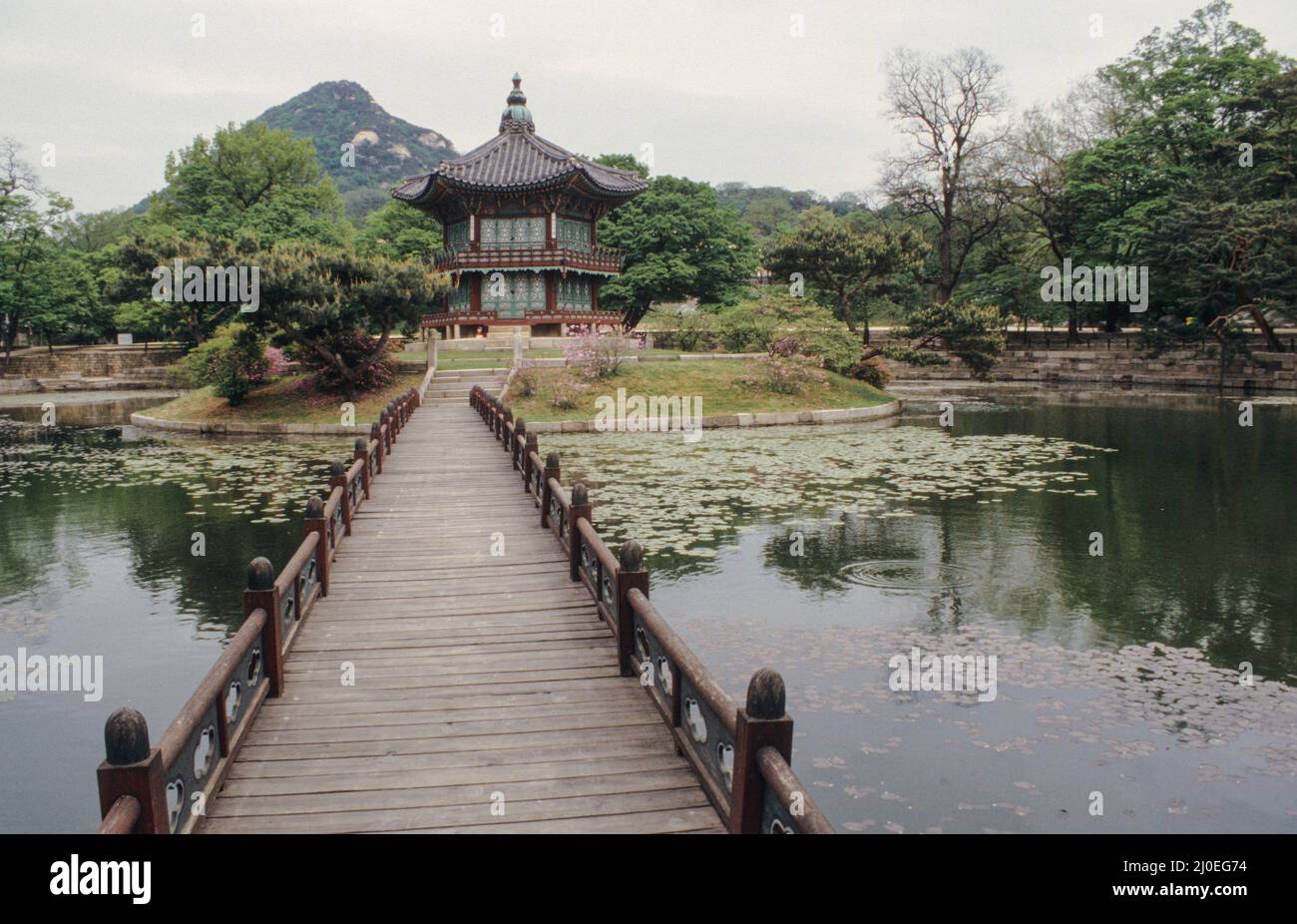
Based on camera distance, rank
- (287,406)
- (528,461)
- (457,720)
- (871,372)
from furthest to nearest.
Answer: (871,372)
(287,406)
(528,461)
(457,720)

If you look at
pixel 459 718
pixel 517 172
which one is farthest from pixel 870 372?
pixel 459 718

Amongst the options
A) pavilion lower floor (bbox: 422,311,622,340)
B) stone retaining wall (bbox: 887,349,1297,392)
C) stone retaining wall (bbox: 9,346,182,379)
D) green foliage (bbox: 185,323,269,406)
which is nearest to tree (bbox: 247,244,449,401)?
green foliage (bbox: 185,323,269,406)

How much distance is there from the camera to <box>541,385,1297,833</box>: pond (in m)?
5.95

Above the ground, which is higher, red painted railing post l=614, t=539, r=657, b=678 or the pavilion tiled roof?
the pavilion tiled roof

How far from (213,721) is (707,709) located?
2505mm

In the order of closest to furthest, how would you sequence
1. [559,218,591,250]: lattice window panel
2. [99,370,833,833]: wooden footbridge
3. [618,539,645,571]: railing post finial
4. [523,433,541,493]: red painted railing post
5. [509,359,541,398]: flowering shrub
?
[99,370,833,833]: wooden footbridge → [618,539,645,571]: railing post finial → [523,433,541,493]: red painted railing post → [509,359,541,398]: flowering shrub → [559,218,591,250]: lattice window panel

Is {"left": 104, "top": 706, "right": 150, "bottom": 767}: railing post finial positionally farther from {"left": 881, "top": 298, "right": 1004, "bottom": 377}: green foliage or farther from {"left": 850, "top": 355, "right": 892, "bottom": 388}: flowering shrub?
{"left": 850, "top": 355, "right": 892, "bottom": 388}: flowering shrub

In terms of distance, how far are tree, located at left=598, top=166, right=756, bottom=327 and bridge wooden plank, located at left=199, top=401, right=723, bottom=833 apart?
1392 inches

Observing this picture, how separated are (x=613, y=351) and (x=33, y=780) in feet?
78.3

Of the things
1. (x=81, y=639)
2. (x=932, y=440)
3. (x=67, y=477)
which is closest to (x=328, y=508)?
(x=81, y=639)

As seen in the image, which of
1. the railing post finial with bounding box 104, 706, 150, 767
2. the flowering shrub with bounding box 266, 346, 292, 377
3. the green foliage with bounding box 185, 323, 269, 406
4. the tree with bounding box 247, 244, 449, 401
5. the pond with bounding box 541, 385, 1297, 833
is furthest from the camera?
the flowering shrub with bounding box 266, 346, 292, 377

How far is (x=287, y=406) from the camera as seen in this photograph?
2697cm

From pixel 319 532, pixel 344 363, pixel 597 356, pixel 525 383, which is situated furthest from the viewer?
pixel 597 356

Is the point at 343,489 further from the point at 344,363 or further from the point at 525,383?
the point at 344,363
